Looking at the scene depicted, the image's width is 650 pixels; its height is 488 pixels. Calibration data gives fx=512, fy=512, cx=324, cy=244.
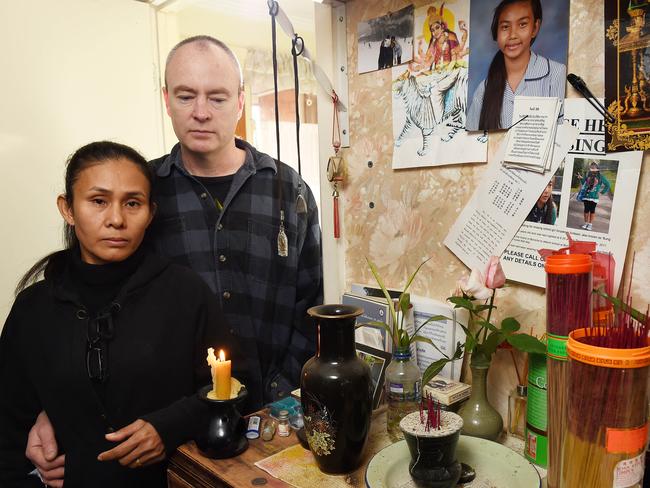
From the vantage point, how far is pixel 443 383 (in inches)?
36.9

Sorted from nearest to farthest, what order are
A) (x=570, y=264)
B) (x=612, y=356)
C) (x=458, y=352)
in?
(x=612, y=356) → (x=570, y=264) → (x=458, y=352)

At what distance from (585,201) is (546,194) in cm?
6

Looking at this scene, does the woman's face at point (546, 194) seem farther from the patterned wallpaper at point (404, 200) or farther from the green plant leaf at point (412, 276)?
the green plant leaf at point (412, 276)

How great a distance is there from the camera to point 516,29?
85 cm

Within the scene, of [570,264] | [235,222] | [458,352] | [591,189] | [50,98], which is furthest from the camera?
[50,98]

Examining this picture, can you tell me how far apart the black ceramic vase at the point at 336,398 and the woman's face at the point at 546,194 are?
36 cm

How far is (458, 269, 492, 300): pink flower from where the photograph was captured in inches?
33.4

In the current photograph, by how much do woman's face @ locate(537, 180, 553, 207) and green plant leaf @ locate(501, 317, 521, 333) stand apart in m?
0.20

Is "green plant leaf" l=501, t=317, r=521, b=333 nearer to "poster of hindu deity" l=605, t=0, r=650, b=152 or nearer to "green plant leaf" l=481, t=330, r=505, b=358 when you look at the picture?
"green plant leaf" l=481, t=330, r=505, b=358

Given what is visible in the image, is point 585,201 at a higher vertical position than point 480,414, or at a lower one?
higher

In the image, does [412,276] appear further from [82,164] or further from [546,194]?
[82,164]

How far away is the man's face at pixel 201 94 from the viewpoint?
1241 millimetres

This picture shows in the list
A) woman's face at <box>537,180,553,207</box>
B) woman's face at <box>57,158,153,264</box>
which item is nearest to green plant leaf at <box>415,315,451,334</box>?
woman's face at <box>537,180,553,207</box>

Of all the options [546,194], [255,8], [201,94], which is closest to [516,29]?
[546,194]
